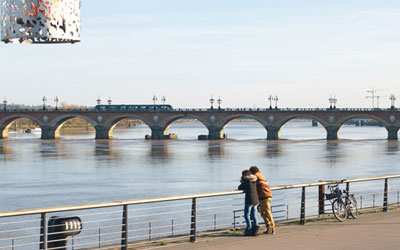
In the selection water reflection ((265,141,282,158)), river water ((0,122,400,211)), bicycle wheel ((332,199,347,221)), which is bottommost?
river water ((0,122,400,211))

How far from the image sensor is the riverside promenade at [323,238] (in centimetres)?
1414

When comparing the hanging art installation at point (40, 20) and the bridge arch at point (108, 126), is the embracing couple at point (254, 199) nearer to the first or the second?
the hanging art installation at point (40, 20)

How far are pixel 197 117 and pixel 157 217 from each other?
104907 mm

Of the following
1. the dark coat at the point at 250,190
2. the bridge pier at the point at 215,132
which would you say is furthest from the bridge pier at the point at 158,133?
the dark coat at the point at 250,190

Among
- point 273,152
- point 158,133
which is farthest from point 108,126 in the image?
point 273,152

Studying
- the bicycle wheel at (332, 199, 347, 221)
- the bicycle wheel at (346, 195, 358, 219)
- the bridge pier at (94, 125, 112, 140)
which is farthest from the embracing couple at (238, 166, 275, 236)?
the bridge pier at (94, 125, 112, 140)

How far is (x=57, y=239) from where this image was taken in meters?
12.8

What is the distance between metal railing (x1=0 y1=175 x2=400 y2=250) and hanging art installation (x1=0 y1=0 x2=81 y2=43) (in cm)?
390

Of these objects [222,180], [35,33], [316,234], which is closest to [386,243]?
[316,234]

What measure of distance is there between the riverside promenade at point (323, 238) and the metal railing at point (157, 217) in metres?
0.59

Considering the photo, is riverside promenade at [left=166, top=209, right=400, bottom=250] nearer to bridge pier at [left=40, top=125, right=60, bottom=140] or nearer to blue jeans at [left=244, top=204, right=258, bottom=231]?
blue jeans at [left=244, top=204, right=258, bottom=231]

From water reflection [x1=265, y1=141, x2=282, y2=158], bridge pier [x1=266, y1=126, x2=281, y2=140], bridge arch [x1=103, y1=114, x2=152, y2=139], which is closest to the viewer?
water reflection [x1=265, y1=141, x2=282, y2=158]

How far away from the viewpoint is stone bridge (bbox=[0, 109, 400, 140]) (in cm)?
12875

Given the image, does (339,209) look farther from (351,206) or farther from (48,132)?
(48,132)
